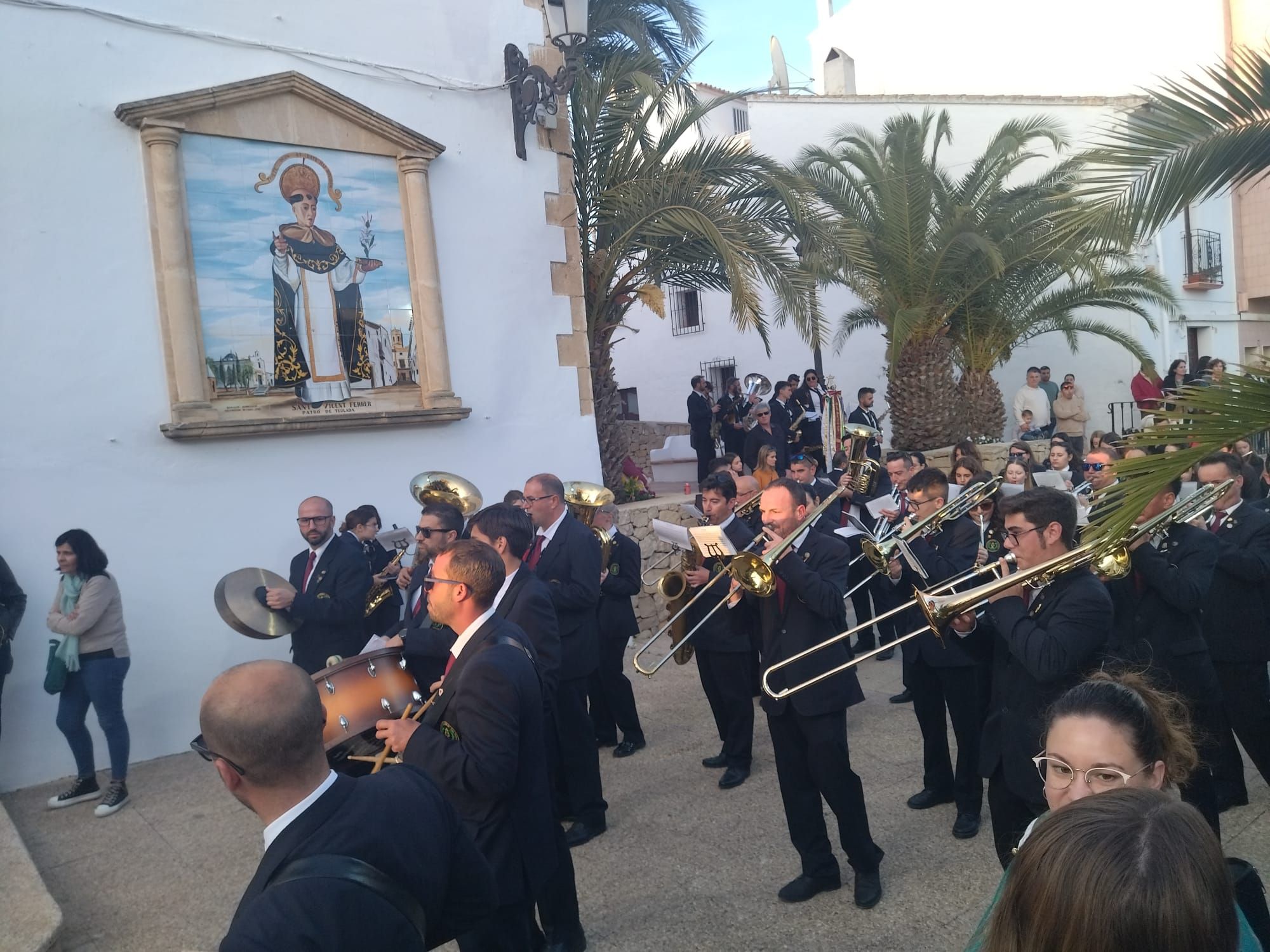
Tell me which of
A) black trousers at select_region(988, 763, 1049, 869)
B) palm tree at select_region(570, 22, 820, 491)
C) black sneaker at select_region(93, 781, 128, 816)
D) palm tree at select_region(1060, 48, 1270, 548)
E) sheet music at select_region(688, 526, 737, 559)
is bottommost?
black sneaker at select_region(93, 781, 128, 816)


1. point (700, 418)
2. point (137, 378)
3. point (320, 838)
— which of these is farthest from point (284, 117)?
point (700, 418)

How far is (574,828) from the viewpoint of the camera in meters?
4.96

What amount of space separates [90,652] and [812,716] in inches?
169

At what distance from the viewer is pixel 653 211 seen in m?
9.63

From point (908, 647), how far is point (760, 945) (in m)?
2.11

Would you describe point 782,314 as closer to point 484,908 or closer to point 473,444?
point 473,444

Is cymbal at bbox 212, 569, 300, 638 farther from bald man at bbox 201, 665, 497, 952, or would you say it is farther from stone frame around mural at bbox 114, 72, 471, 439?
bald man at bbox 201, 665, 497, 952

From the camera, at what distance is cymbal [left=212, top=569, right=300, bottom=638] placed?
546cm

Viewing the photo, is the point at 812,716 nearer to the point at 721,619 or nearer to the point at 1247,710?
the point at 721,619

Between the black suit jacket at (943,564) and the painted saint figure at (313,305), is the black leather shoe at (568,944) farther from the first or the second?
the painted saint figure at (313,305)

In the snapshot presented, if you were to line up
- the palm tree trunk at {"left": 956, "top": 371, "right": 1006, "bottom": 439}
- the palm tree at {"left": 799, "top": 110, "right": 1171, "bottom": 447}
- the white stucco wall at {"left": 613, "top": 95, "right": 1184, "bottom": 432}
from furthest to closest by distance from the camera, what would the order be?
the white stucco wall at {"left": 613, "top": 95, "right": 1184, "bottom": 432}
the palm tree trunk at {"left": 956, "top": 371, "right": 1006, "bottom": 439}
the palm tree at {"left": 799, "top": 110, "right": 1171, "bottom": 447}

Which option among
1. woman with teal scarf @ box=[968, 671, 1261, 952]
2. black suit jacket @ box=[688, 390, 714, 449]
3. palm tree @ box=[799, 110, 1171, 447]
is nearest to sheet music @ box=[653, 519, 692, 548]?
woman with teal scarf @ box=[968, 671, 1261, 952]

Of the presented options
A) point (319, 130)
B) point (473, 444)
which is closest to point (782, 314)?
point (473, 444)

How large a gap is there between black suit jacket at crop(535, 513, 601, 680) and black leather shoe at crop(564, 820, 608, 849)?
74 cm
